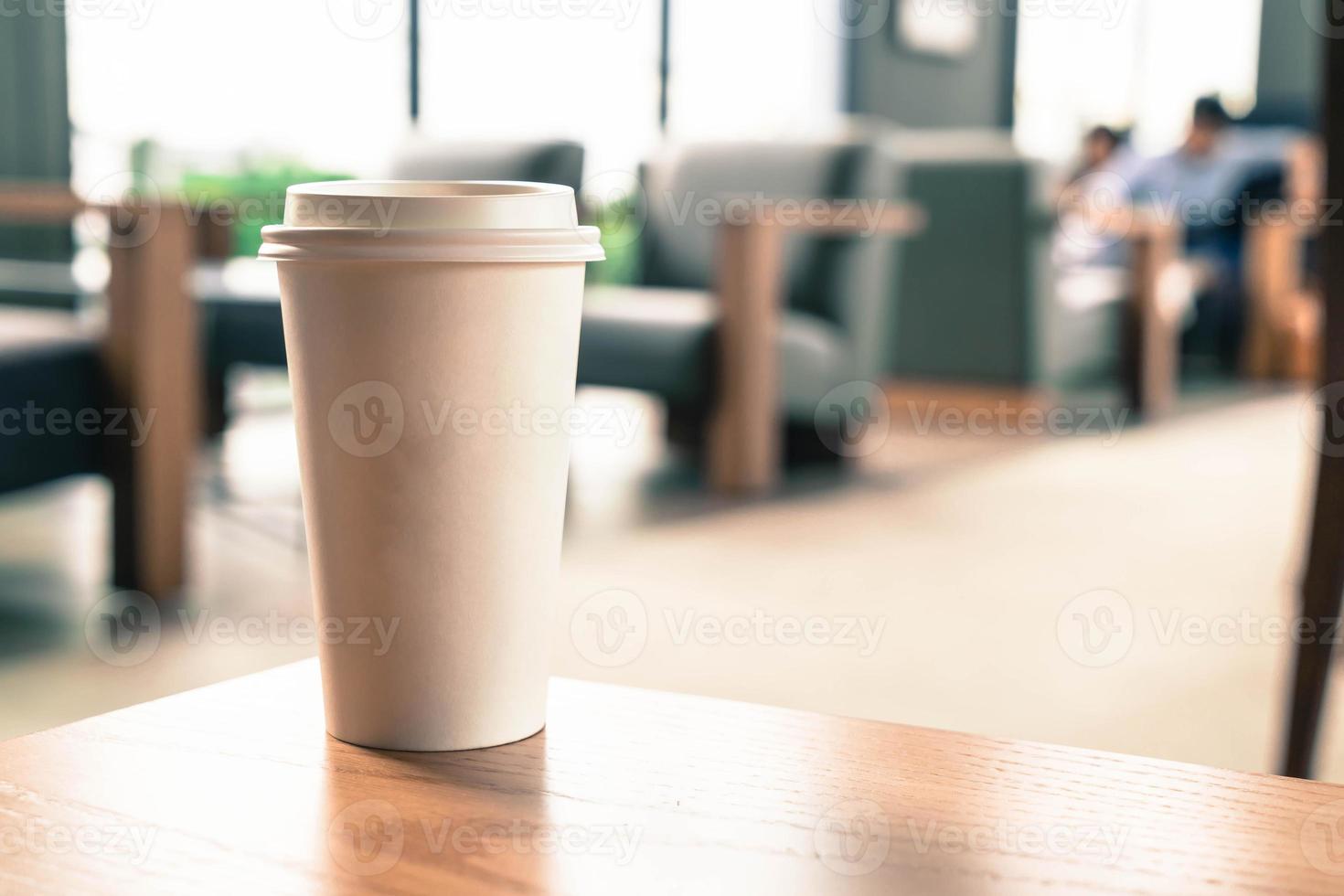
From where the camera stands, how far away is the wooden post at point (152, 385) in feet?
7.39

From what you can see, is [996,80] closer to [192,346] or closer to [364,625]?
[192,346]

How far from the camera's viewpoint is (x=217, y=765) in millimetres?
524

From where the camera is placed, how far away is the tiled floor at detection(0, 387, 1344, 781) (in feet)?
6.42

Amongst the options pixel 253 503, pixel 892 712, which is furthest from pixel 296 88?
pixel 892 712

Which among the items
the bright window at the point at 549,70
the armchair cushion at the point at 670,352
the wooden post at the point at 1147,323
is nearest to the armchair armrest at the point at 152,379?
the armchair cushion at the point at 670,352

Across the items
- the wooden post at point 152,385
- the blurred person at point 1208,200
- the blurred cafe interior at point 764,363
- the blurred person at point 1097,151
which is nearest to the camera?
the blurred cafe interior at point 764,363

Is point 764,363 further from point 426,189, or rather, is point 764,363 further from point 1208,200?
point 1208,200

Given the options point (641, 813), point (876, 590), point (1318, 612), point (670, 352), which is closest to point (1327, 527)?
point (1318, 612)

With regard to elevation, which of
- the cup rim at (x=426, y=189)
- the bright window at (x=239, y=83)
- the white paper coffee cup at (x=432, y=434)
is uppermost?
the bright window at (x=239, y=83)

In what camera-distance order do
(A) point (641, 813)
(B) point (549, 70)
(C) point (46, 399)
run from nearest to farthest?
1. (A) point (641, 813)
2. (C) point (46, 399)
3. (B) point (549, 70)

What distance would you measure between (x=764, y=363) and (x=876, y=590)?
102 cm

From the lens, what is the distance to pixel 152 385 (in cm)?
226

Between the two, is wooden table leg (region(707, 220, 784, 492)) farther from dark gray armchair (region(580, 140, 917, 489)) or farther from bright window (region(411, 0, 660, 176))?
bright window (region(411, 0, 660, 176))

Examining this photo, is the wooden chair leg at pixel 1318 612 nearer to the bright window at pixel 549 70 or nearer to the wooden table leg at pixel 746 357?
the wooden table leg at pixel 746 357
